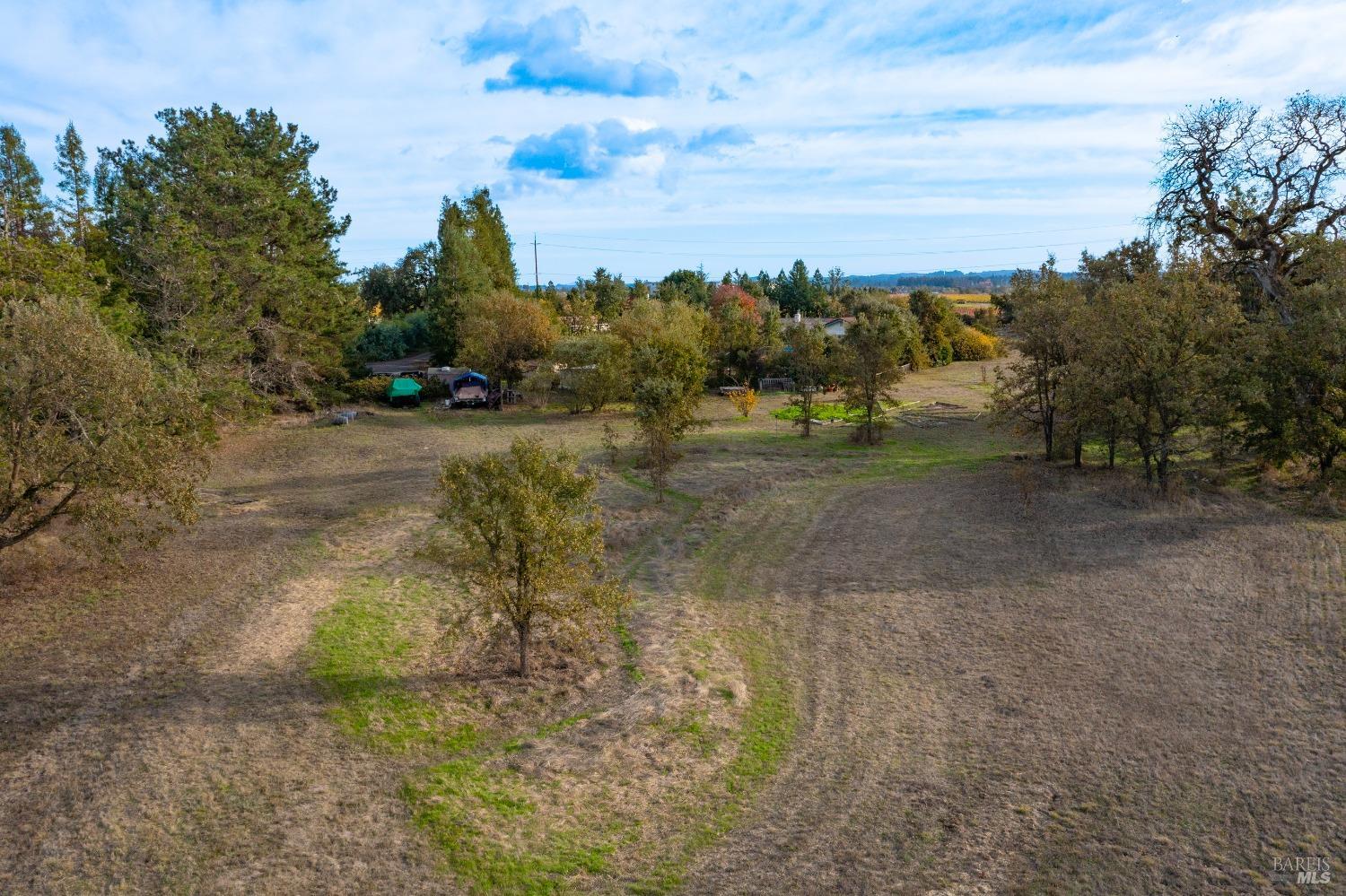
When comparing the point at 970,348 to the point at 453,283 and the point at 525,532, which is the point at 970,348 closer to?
the point at 453,283

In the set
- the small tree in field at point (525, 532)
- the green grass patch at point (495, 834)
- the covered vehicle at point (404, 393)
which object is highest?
the covered vehicle at point (404, 393)

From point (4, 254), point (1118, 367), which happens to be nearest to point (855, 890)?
point (1118, 367)

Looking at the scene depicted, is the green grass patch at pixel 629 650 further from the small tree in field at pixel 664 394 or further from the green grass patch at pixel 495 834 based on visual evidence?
the small tree in field at pixel 664 394

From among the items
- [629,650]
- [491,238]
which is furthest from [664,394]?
[491,238]

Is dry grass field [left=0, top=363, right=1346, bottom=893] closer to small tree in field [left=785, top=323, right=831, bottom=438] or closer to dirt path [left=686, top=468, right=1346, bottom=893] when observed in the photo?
dirt path [left=686, top=468, right=1346, bottom=893]

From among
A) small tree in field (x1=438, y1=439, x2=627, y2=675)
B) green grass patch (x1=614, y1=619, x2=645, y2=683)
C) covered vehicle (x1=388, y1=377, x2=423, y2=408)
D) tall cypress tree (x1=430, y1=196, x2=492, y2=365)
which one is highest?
tall cypress tree (x1=430, y1=196, x2=492, y2=365)

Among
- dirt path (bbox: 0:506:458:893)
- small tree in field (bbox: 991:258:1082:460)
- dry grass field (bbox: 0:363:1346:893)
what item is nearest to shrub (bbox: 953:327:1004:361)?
small tree in field (bbox: 991:258:1082:460)

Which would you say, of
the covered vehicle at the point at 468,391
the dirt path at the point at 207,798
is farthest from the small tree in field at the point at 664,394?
the dirt path at the point at 207,798
